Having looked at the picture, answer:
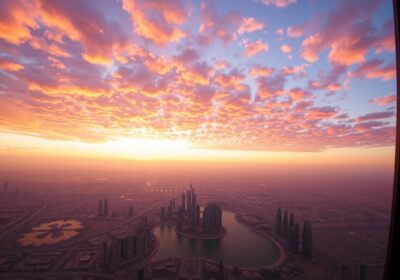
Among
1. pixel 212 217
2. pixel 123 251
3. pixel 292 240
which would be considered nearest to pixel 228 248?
pixel 212 217

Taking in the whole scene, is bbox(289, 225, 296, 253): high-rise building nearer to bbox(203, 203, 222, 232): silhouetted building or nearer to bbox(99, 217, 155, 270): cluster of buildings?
bbox(203, 203, 222, 232): silhouetted building

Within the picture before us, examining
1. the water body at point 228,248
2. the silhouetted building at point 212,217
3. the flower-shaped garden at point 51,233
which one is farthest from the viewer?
the silhouetted building at point 212,217

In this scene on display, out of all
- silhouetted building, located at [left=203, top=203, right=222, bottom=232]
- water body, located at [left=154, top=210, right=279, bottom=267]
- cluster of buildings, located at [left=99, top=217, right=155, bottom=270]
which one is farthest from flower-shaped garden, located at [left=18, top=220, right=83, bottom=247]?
silhouetted building, located at [left=203, top=203, right=222, bottom=232]

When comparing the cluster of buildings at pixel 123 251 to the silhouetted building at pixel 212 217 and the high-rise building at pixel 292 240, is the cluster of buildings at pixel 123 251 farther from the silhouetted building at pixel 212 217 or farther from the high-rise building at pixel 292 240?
the high-rise building at pixel 292 240

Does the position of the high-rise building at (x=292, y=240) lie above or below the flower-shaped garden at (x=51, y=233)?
above

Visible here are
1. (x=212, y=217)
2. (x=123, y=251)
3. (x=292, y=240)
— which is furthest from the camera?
(x=212, y=217)

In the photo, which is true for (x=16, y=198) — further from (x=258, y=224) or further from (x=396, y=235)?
(x=396, y=235)

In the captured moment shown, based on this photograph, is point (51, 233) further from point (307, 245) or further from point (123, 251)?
point (307, 245)

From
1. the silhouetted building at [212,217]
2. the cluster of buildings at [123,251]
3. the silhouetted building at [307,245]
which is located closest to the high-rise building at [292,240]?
the silhouetted building at [307,245]
